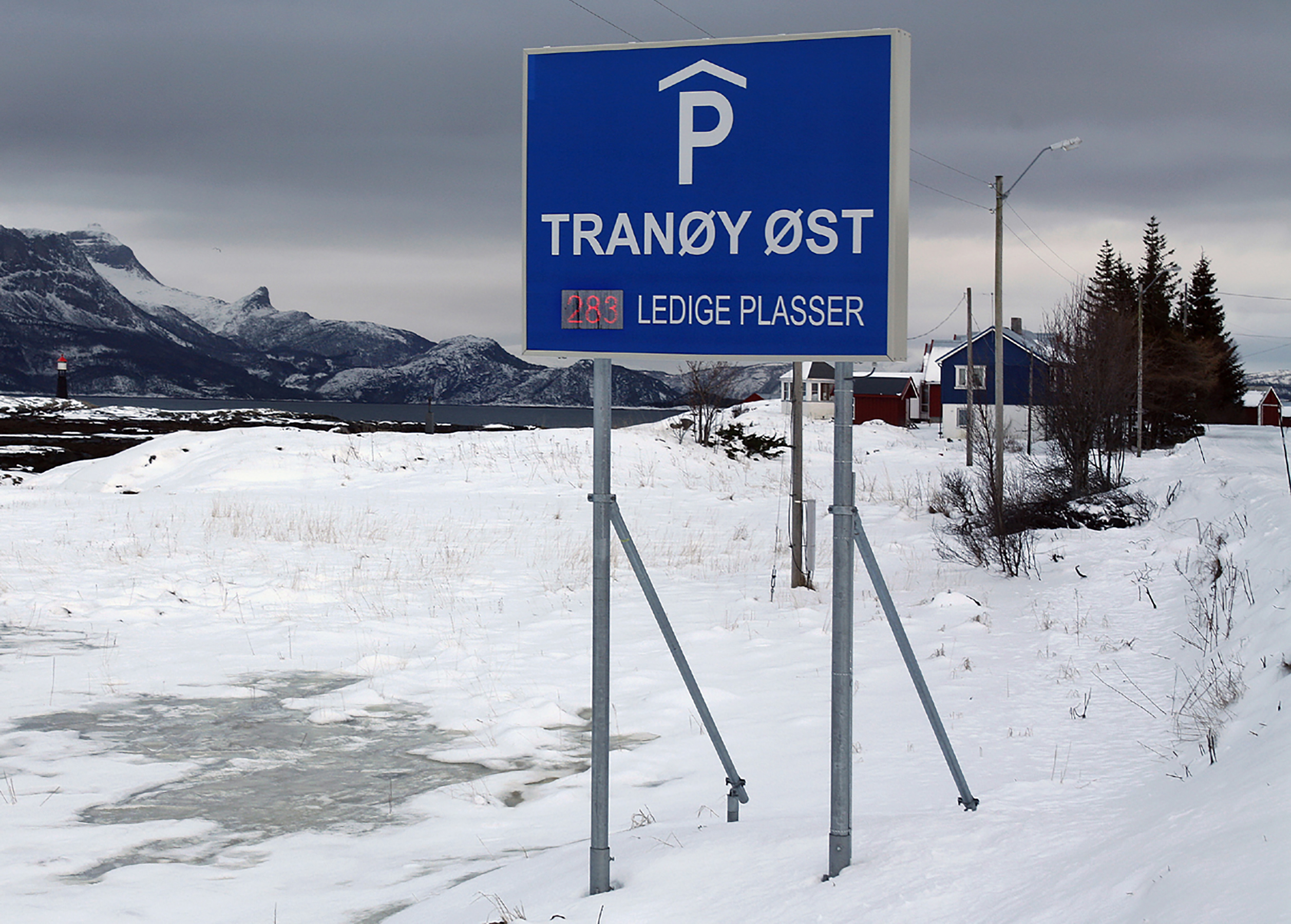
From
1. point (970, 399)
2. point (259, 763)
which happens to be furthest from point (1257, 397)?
point (259, 763)

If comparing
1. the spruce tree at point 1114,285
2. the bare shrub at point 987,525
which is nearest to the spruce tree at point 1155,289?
the spruce tree at point 1114,285

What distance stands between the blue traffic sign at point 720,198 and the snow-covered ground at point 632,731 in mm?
2078

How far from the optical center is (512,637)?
11336mm

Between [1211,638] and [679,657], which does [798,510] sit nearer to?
[1211,638]

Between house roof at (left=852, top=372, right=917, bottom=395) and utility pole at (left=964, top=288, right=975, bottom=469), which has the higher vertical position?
house roof at (left=852, top=372, right=917, bottom=395)

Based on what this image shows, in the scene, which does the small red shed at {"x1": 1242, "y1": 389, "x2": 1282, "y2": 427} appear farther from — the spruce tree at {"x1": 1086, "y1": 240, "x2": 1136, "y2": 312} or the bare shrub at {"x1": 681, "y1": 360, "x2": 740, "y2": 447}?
the bare shrub at {"x1": 681, "y1": 360, "x2": 740, "y2": 447}

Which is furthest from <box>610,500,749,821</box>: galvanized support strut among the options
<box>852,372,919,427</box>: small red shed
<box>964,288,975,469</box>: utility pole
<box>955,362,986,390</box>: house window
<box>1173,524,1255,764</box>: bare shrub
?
<box>852,372,919,427</box>: small red shed

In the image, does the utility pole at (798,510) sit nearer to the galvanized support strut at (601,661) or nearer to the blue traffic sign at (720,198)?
the blue traffic sign at (720,198)

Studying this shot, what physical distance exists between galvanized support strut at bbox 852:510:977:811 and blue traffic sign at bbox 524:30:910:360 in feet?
2.57

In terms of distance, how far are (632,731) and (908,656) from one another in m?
3.89

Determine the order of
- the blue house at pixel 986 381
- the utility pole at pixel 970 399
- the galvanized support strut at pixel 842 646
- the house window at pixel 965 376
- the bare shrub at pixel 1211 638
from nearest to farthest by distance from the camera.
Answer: the galvanized support strut at pixel 842 646
the bare shrub at pixel 1211 638
the utility pole at pixel 970 399
the house window at pixel 965 376
the blue house at pixel 986 381

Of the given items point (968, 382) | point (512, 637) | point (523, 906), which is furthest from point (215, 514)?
point (968, 382)

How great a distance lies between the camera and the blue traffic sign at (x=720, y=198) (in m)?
4.29

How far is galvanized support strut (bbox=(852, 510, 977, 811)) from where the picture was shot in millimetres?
4351
